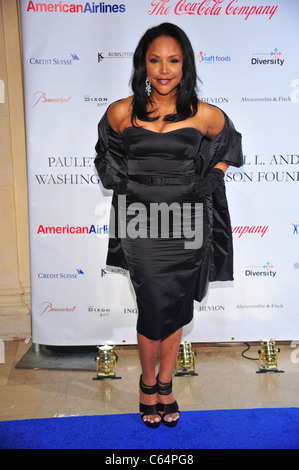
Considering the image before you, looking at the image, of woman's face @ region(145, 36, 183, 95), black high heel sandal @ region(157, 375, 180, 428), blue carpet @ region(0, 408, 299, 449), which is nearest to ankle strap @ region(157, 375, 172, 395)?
black high heel sandal @ region(157, 375, 180, 428)

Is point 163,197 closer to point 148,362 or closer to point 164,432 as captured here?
point 148,362

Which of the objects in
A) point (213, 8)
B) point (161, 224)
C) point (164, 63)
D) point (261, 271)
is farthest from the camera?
point (261, 271)

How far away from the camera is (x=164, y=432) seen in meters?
2.64

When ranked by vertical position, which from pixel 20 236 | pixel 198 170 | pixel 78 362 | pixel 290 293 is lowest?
pixel 78 362

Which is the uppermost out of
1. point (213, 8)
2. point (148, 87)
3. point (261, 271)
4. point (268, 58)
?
point (213, 8)

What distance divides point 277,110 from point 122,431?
226 centimetres

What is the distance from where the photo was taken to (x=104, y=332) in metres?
3.60

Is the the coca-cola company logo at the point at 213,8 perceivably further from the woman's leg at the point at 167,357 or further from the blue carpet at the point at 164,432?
the blue carpet at the point at 164,432

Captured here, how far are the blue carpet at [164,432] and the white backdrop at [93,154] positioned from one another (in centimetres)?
89

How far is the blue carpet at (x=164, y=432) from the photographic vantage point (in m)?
2.52

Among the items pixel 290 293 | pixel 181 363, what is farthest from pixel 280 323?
pixel 181 363

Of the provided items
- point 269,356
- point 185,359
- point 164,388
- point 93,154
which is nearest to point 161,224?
point 164,388

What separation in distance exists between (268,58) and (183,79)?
1050mm

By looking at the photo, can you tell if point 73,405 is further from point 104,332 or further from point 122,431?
point 104,332
